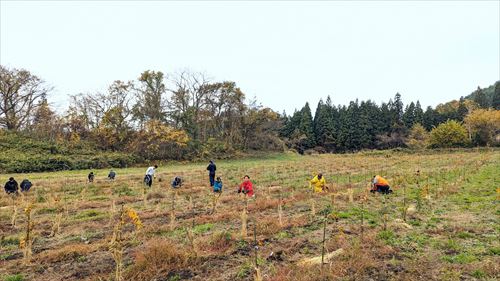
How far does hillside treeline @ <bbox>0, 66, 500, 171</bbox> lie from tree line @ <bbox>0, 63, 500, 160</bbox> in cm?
13

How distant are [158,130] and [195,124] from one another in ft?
28.6

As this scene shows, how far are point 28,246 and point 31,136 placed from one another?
39.5 m

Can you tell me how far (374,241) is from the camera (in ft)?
24.6

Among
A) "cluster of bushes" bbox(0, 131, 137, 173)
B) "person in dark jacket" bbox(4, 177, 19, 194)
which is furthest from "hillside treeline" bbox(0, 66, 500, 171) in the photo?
"person in dark jacket" bbox(4, 177, 19, 194)

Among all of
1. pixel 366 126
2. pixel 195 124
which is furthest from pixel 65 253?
pixel 366 126

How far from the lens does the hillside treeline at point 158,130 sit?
38.8 meters

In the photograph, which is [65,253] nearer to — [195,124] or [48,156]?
[48,156]

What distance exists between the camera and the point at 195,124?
52.8 m

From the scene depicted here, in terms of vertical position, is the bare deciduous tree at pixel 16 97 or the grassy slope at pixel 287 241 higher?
the bare deciduous tree at pixel 16 97

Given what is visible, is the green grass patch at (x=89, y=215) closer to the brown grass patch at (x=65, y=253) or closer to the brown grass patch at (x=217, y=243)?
the brown grass patch at (x=65, y=253)

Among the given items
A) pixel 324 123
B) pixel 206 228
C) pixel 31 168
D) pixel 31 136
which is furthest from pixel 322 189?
pixel 324 123

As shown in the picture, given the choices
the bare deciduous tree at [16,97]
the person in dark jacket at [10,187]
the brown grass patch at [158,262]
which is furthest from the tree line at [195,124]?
the brown grass patch at [158,262]

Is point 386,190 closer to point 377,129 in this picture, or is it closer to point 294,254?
point 294,254

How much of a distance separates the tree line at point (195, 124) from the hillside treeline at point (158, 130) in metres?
0.13
